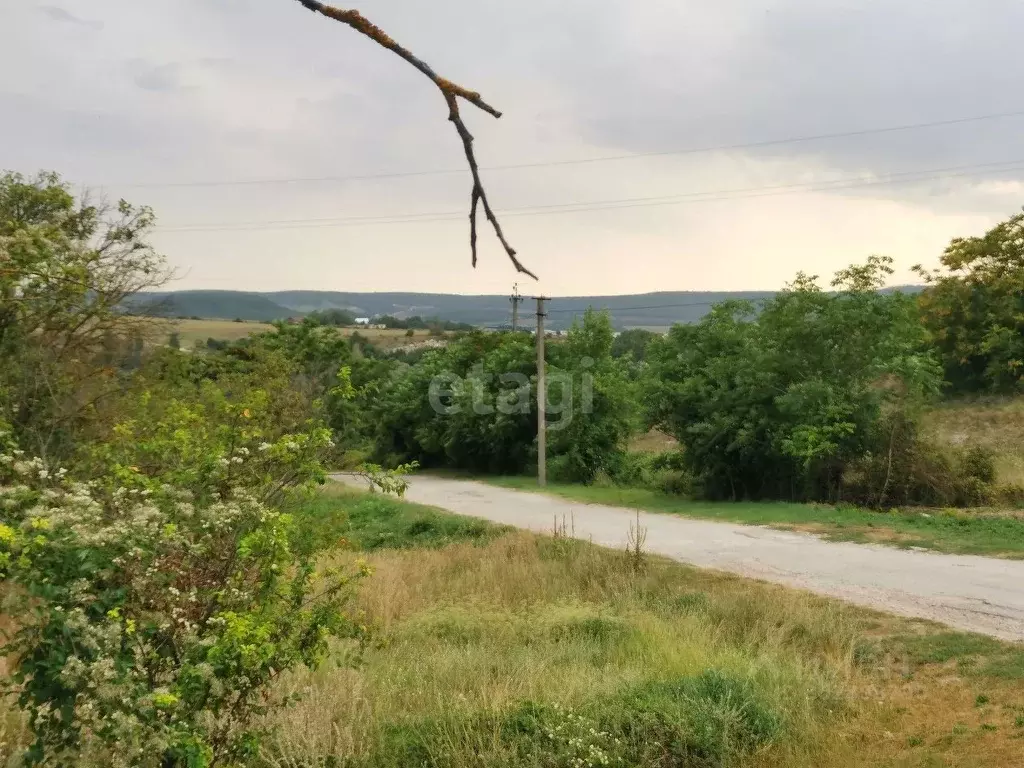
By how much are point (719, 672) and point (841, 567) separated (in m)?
6.92

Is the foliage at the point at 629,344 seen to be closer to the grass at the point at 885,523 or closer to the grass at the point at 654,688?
the grass at the point at 885,523

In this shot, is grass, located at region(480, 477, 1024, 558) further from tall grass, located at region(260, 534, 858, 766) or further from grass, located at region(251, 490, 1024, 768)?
grass, located at region(251, 490, 1024, 768)

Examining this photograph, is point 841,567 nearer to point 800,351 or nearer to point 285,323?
point 800,351

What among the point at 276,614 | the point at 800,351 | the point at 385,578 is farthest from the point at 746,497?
the point at 276,614

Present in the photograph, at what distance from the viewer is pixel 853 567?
12.9 m

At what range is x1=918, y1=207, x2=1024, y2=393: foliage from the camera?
3734 centimetres

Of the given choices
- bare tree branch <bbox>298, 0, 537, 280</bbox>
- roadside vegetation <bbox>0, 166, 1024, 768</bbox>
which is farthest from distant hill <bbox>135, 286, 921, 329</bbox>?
bare tree branch <bbox>298, 0, 537, 280</bbox>

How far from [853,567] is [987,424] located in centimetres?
2447

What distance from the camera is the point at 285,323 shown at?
61094 millimetres

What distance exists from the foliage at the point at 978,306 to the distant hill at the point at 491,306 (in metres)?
1.94

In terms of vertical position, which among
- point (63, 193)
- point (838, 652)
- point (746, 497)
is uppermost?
point (63, 193)

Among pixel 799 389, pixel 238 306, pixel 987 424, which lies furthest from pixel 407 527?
pixel 238 306

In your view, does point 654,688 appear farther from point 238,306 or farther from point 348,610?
point 238,306

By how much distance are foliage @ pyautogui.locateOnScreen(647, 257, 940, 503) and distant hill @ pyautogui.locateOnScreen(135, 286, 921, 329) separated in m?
1.43
